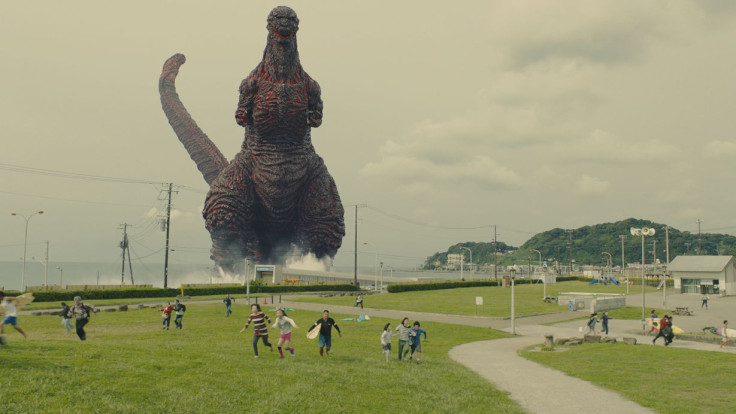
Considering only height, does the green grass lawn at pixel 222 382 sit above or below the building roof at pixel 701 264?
below

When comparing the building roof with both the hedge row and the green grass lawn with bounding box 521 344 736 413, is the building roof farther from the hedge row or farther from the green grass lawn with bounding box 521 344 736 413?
the green grass lawn with bounding box 521 344 736 413

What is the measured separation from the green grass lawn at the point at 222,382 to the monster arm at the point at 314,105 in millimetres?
45445

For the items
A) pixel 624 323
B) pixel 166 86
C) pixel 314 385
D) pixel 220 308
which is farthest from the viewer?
Result: pixel 166 86

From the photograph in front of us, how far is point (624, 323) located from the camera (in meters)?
39.0

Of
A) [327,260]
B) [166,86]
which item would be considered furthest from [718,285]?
[166,86]

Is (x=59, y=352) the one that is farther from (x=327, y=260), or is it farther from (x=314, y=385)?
Answer: (x=327, y=260)

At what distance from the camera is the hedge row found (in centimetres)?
4694

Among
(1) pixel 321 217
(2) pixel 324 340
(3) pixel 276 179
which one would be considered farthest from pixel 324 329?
(1) pixel 321 217

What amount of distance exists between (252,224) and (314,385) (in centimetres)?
5734

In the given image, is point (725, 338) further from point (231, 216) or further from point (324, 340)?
point (231, 216)

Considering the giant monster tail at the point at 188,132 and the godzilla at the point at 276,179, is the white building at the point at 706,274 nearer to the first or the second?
the godzilla at the point at 276,179

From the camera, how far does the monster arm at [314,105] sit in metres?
63.5

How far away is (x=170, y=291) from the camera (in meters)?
55.5

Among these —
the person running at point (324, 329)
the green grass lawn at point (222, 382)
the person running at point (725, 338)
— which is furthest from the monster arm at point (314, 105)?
the person running at point (324, 329)
